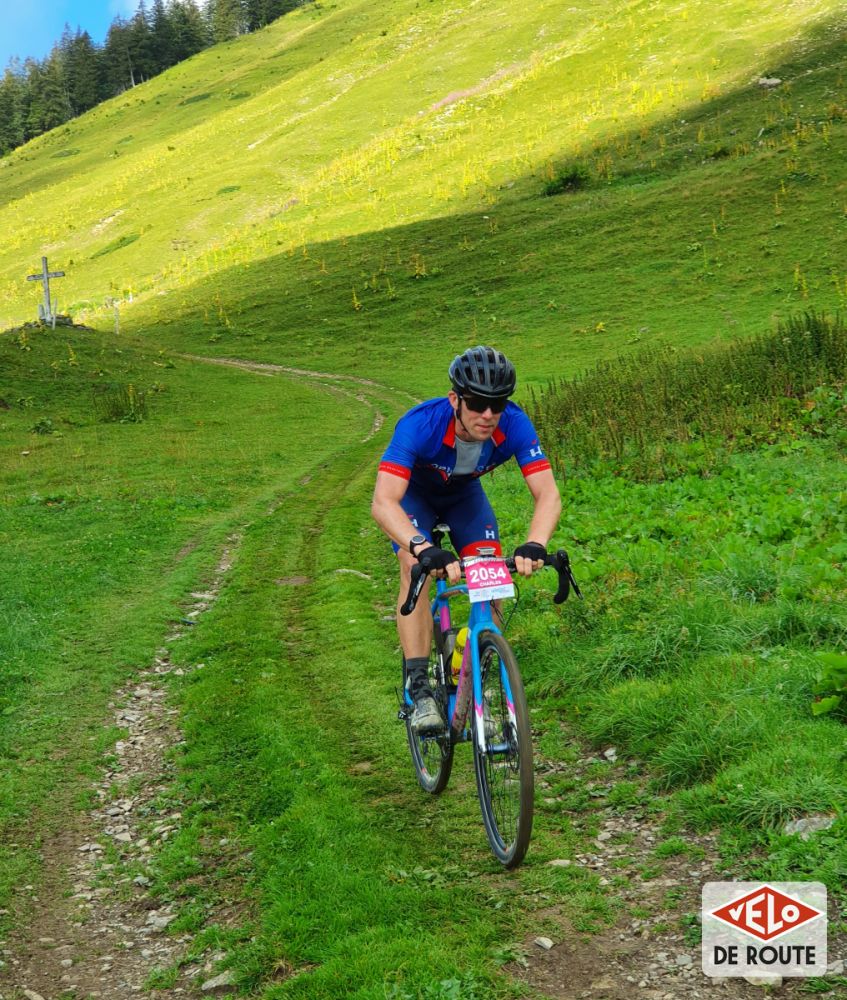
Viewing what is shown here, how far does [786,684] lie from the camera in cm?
717

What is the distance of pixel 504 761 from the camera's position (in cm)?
599

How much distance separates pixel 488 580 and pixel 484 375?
147 cm

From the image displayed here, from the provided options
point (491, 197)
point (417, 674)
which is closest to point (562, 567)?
point (417, 674)

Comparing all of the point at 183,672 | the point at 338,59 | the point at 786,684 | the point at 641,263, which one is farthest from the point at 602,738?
the point at 338,59

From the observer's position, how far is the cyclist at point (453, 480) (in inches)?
245

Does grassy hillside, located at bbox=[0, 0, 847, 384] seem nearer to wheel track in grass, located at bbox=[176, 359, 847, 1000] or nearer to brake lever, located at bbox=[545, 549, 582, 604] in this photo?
brake lever, located at bbox=[545, 549, 582, 604]

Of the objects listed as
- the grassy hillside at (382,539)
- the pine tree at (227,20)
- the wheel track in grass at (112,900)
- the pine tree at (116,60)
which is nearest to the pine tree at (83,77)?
the pine tree at (116,60)

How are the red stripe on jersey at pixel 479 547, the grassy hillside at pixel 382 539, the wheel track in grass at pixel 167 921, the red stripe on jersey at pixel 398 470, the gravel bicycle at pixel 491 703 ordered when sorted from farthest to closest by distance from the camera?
1. the red stripe on jersey at pixel 479 547
2. the red stripe on jersey at pixel 398 470
3. the grassy hillside at pixel 382 539
4. the gravel bicycle at pixel 491 703
5. the wheel track in grass at pixel 167 921

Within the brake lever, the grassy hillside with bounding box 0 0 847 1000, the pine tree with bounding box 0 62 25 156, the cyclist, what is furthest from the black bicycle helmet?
the pine tree with bounding box 0 62 25 156

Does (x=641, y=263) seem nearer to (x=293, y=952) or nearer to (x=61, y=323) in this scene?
(x=61, y=323)

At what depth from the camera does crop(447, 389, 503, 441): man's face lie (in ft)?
21.0

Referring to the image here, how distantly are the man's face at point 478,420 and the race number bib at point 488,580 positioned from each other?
104cm

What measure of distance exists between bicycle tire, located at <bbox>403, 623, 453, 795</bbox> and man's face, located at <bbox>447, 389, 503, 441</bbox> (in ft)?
5.63

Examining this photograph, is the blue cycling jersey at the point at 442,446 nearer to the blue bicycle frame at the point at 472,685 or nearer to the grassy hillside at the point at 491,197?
the blue bicycle frame at the point at 472,685
